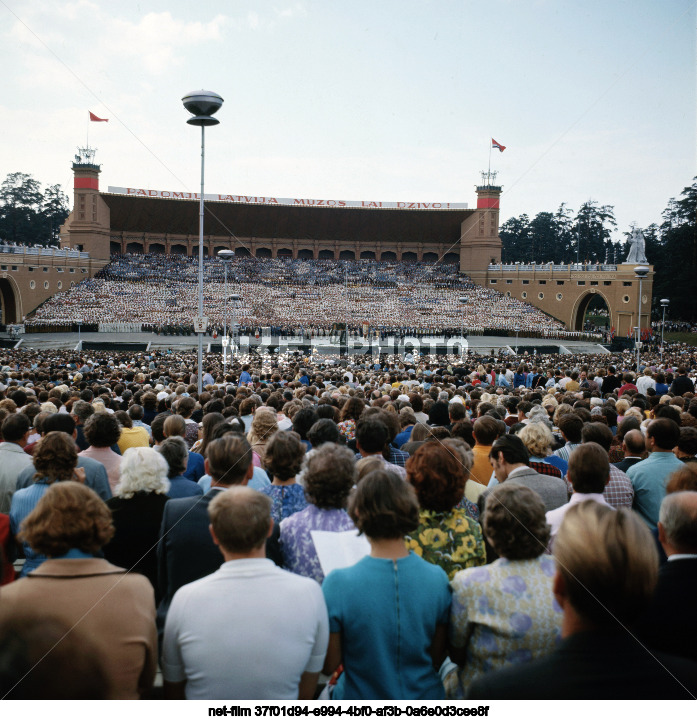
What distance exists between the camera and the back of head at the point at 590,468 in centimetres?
420

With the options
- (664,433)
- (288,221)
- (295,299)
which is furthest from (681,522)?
(288,221)

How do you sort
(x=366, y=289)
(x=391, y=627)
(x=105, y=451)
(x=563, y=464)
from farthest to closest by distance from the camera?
(x=366, y=289) < (x=563, y=464) < (x=105, y=451) < (x=391, y=627)

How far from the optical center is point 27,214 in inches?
3597

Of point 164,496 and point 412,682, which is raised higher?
point 164,496

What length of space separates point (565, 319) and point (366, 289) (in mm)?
20659

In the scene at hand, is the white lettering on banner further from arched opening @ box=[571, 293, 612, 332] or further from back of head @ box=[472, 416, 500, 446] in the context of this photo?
back of head @ box=[472, 416, 500, 446]

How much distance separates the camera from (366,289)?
68250 mm

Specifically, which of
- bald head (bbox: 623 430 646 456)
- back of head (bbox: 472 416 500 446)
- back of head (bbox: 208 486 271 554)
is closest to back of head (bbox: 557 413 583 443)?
bald head (bbox: 623 430 646 456)

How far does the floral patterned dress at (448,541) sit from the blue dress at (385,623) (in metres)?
0.59

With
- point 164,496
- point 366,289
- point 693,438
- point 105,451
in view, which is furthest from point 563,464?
point 366,289

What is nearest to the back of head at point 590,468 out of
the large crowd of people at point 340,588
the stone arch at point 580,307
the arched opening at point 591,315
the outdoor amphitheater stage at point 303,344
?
the large crowd of people at point 340,588

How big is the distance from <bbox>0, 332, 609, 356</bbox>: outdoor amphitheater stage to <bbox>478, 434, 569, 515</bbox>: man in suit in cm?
3147

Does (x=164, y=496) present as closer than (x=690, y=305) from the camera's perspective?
Yes
